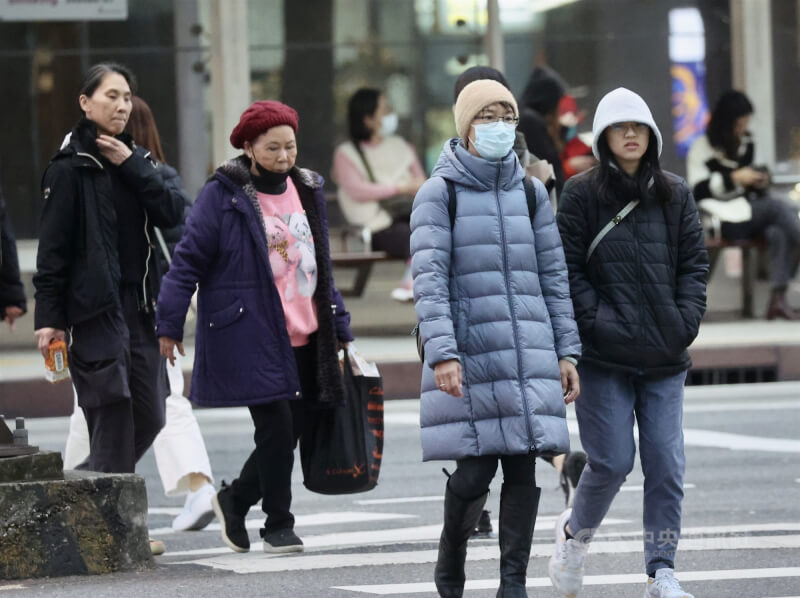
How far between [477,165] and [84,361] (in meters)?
2.24

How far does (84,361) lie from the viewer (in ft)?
25.5

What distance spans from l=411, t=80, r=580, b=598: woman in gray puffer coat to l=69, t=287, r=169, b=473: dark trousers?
1922 mm

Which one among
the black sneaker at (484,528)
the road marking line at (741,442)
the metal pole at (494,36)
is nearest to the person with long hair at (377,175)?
the metal pole at (494,36)

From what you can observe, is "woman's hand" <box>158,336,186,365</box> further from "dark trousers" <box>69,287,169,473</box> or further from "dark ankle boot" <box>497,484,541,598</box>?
"dark ankle boot" <box>497,484,541,598</box>

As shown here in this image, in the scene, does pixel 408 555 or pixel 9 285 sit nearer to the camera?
pixel 408 555

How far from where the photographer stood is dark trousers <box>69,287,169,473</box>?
7750 millimetres

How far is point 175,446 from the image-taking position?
358 inches

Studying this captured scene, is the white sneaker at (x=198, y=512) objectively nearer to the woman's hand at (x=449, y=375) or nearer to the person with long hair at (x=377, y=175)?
the woman's hand at (x=449, y=375)

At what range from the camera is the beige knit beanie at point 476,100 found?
253 inches

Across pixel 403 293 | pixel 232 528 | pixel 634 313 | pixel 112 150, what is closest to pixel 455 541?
pixel 634 313

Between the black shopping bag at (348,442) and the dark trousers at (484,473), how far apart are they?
1591 millimetres

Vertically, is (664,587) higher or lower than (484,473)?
lower

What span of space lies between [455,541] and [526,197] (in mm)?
1185

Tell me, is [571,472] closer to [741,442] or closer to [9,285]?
[9,285]
